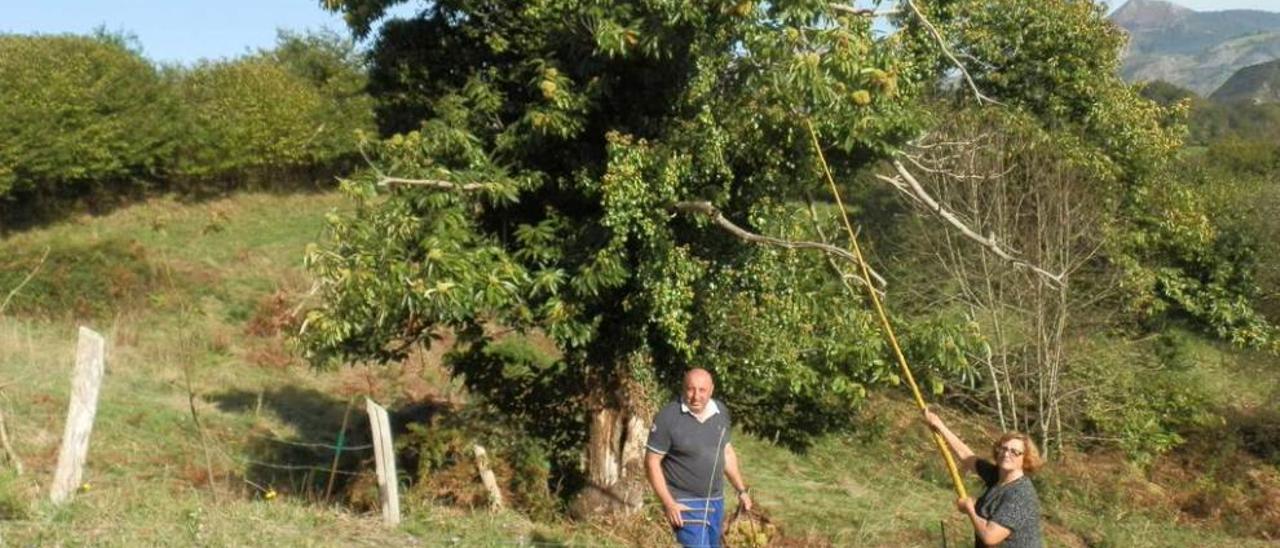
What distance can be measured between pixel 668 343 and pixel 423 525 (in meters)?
2.87

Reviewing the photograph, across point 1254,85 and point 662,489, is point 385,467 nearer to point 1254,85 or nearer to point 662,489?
point 662,489

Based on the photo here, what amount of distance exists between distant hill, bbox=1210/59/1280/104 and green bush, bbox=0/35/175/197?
58.0m

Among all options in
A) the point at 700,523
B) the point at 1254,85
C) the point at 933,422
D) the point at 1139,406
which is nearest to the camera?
the point at 933,422

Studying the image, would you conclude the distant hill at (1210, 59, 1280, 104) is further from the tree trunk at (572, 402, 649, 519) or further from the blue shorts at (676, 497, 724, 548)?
the blue shorts at (676, 497, 724, 548)

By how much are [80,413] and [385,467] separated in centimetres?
213

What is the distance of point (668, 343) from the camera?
37.8ft

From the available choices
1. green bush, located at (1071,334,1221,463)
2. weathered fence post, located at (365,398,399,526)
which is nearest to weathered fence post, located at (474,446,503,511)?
weathered fence post, located at (365,398,399,526)

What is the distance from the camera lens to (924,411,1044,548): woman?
6.19 m

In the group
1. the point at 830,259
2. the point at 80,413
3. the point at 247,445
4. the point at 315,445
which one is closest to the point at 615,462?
the point at 315,445

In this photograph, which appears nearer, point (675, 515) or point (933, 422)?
point (933, 422)

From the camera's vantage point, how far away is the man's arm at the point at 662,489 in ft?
22.9

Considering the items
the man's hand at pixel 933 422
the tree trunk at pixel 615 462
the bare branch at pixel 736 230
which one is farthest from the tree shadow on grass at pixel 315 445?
the man's hand at pixel 933 422

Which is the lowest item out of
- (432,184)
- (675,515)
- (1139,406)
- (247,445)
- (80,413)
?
(1139,406)

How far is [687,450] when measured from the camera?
23.4 feet
